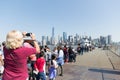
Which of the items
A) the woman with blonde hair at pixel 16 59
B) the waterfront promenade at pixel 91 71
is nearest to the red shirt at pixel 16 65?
the woman with blonde hair at pixel 16 59

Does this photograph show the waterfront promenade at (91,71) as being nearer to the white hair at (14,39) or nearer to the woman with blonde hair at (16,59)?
the woman with blonde hair at (16,59)

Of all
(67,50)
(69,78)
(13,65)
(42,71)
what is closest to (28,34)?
(13,65)

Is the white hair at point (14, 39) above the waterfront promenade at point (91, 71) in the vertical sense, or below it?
above

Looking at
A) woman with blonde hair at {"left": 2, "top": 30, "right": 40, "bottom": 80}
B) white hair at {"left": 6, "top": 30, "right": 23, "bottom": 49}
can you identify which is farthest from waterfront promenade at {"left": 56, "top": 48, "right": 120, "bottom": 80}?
white hair at {"left": 6, "top": 30, "right": 23, "bottom": 49}

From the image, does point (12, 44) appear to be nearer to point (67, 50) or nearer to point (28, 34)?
point (28, 34)

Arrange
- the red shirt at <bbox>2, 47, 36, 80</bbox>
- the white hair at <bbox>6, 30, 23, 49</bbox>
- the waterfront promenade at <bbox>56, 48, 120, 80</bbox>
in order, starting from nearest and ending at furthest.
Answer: the white hair at <bbox>6, 30, 23, 49</bbox>, the red shirt at <bbox>2, 47, 36, 80</bbox>, the waterfront promenade at <bbox>56, 48, 120, 80</bbox>

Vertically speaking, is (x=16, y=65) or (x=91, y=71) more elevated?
(x=16, y=65)

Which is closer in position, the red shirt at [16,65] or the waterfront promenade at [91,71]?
→ the red shirt at [16,65]

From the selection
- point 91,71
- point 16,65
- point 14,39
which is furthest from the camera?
point 91,71

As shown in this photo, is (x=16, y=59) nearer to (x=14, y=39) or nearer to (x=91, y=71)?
(x=14, y=39)

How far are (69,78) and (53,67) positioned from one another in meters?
3.24

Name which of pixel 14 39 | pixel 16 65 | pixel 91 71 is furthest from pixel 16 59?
pixel 91 71

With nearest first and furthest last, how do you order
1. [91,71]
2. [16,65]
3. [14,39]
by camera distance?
[14,39], [16,65], [91,71]

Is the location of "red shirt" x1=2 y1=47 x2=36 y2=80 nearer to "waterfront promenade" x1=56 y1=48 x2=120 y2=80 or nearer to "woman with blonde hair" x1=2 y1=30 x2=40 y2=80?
"woman with blonde hair" x1=2 y1=30 x2=40 y2=80
